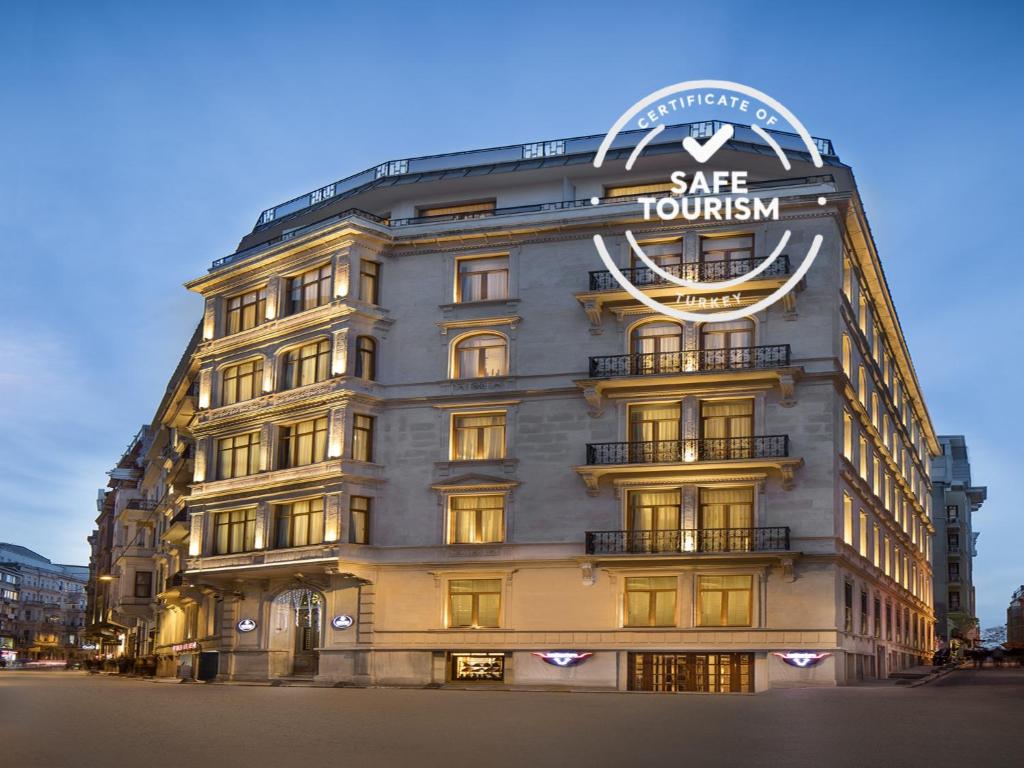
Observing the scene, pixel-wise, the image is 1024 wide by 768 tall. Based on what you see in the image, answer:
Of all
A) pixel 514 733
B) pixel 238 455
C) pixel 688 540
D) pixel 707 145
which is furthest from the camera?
pixel 238 455

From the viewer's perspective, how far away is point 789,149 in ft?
180

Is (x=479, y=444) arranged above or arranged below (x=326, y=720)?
above

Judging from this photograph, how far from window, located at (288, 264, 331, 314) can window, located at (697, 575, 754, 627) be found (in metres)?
20.7

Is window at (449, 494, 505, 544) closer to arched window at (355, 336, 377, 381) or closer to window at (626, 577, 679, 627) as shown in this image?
window at (626, 577, 679, 627)

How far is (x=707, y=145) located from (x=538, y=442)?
14744 mm

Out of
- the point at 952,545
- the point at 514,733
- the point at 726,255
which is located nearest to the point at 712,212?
the point at 726,255

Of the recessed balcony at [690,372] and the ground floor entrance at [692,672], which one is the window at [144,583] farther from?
the ground floor entrance at [692,672]

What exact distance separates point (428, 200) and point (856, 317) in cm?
2014

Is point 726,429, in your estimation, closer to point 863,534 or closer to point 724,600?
point 724,600

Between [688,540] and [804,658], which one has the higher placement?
[688,540]

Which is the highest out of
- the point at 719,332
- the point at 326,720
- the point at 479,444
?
the point at 719,332

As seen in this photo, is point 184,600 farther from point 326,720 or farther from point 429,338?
point 326,720

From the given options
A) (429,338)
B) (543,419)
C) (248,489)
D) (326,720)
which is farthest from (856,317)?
(326,720)

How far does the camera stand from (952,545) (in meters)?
154
